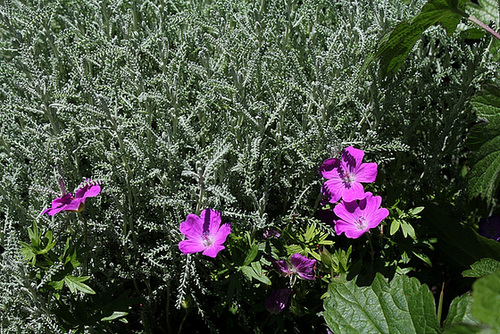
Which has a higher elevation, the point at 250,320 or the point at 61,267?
the point at 61,267

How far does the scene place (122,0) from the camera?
2.29m

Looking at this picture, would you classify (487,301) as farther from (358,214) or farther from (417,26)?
(417,26)

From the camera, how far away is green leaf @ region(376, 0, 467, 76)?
1.70 meters

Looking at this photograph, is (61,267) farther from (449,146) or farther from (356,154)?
(449,146)

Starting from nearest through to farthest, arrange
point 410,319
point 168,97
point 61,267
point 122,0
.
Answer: point 410,319, point 61,267, point 168,97, point 122,0

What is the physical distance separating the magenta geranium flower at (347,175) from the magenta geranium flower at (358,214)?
38 millimetres

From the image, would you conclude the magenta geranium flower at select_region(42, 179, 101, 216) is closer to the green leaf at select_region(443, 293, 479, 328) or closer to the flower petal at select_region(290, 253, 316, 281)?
the flower petal at select_region(290, 253, 316, 281)

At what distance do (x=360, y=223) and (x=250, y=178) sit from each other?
0.42 m

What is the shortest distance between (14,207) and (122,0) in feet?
3.31

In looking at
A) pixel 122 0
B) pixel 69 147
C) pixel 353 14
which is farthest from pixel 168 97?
pixel 353 14

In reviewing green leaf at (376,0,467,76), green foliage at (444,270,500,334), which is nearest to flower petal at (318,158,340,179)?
green leaf at (376,0,467,76)

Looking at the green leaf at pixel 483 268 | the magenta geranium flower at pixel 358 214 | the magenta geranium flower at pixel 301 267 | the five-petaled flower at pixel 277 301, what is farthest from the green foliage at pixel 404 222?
the five-petaled flower at pixel 277 301

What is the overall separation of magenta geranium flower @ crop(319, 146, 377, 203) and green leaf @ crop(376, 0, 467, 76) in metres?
0.35

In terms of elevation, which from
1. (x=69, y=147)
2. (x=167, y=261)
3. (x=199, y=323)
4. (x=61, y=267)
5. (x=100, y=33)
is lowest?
(x=199, y=323)
